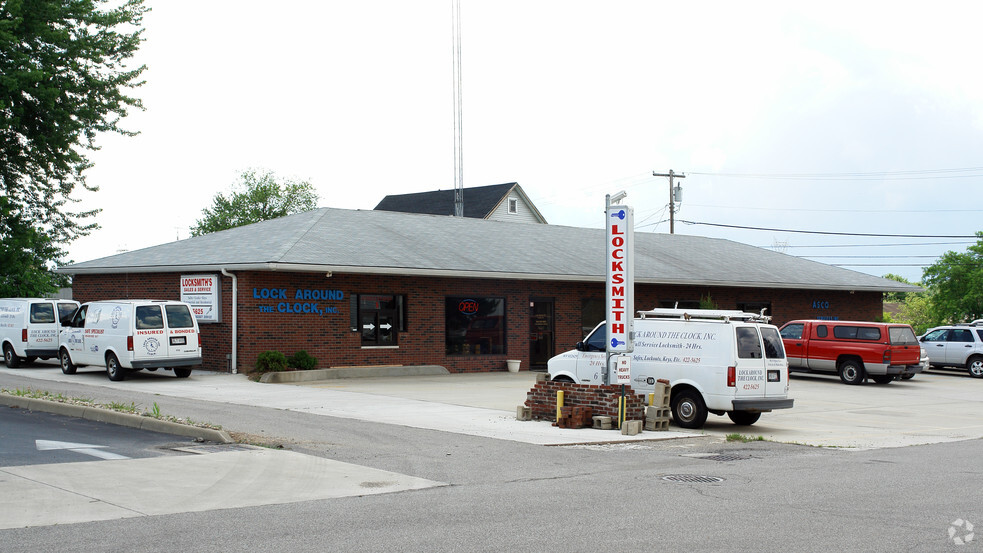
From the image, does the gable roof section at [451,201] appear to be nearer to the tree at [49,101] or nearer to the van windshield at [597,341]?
the tree at [49,101]

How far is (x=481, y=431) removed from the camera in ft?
47.6

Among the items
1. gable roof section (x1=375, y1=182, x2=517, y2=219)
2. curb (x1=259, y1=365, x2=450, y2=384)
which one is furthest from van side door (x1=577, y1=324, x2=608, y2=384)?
gable roof section (x1=375, y1=182, x2=517, y2=219)

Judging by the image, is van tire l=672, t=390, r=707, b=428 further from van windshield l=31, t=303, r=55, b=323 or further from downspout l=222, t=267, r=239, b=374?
van windshield l=31, t=303, r=55, b=323

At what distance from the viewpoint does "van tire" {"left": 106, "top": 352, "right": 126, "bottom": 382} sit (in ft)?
72.3

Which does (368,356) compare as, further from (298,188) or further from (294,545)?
(298,188)

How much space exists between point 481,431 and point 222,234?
18.0 meters

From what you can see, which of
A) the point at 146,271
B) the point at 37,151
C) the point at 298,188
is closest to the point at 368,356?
the point at 146,271

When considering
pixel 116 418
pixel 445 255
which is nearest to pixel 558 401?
pixel 116 418

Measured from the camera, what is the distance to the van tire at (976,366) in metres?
32.7

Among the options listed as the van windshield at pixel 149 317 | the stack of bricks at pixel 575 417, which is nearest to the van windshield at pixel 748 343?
the stack of bricks at pixel 575 417

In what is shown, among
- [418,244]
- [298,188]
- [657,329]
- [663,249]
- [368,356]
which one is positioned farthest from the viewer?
[298,188]

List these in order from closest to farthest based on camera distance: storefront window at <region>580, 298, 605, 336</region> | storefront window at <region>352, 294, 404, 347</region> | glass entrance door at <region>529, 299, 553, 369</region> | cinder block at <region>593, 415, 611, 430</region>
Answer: cinder block at <region>593, 415, 611, 430</region> < storefront window at <region>352, 294, 404, 347</region> < glass entrance door at <region>529, 299, 553, 369</region> < storefront window at <region>580, 298, 605, 336</region>

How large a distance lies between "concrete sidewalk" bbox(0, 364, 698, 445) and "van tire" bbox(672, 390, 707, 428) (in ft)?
2.74

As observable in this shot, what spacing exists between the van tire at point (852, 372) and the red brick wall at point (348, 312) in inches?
292
